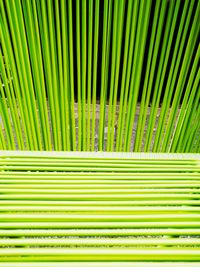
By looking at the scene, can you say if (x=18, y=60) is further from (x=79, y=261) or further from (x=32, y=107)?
(x=79, y=261)

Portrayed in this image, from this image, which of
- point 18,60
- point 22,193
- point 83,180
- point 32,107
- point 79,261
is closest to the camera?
point 79,261

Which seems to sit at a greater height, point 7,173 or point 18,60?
point 18,60

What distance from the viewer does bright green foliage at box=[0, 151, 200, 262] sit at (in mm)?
747

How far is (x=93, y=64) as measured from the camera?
4.48ft

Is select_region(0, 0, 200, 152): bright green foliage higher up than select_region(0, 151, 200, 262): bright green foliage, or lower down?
higher up

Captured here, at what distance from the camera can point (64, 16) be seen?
1.21 metres

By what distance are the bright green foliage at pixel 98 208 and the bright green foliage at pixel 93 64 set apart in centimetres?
24

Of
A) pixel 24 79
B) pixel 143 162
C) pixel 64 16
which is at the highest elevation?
pixel 64 16

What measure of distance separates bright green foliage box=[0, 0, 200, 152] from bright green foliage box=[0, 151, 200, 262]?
9.6 inches

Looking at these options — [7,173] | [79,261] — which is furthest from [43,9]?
[79,261]

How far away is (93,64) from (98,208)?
76cm

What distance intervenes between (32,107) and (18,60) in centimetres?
24

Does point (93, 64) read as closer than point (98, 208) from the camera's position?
No

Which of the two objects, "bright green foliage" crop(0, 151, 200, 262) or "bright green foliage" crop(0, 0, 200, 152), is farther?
"bright green foliage" crop(0, 0, 200, 152)
